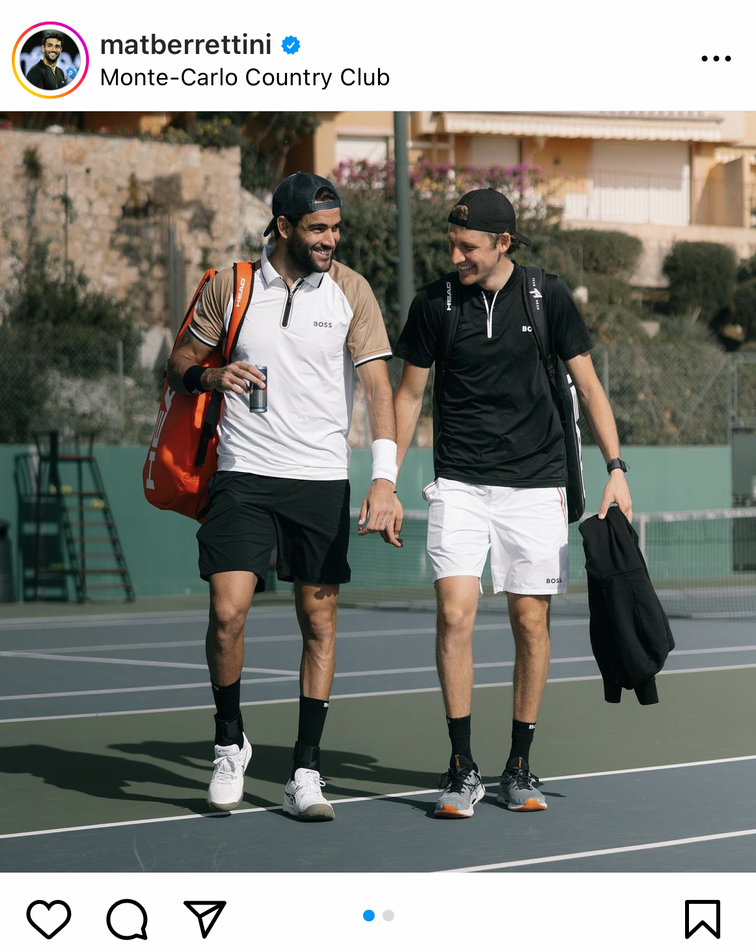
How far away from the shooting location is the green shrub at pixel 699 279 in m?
33.9

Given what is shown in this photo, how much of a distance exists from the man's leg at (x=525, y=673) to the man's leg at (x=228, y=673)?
36.2 inches

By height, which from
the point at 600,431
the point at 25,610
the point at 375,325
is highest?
the point at 375,325

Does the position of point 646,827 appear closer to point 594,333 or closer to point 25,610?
point 25,610

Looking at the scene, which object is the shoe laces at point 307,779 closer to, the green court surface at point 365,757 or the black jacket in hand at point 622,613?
the green court surface at point 365,757

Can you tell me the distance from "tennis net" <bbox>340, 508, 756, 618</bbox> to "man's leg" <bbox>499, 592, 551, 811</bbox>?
8.36 meters

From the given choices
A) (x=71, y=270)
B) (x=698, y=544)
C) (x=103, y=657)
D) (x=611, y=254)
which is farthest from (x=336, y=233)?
(x=611, y=254)

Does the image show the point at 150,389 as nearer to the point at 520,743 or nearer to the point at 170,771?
the point at 170,771

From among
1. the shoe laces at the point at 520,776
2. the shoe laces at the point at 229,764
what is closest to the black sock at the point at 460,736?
the shoe laces at the point at 520,776

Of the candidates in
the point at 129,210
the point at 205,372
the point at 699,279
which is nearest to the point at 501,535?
the point at 205,372

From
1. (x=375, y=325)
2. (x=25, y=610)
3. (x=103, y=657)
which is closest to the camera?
(x=375, y=325)

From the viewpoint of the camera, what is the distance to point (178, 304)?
2548 cm

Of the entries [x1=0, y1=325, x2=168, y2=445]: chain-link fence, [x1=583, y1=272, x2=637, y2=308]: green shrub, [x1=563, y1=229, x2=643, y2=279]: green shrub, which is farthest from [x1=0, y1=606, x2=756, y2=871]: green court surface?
[x1=563, y1=229, x2=643, y2=279]: green shrub

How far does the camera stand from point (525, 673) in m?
5.79

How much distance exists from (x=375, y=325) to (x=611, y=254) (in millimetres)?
28379
